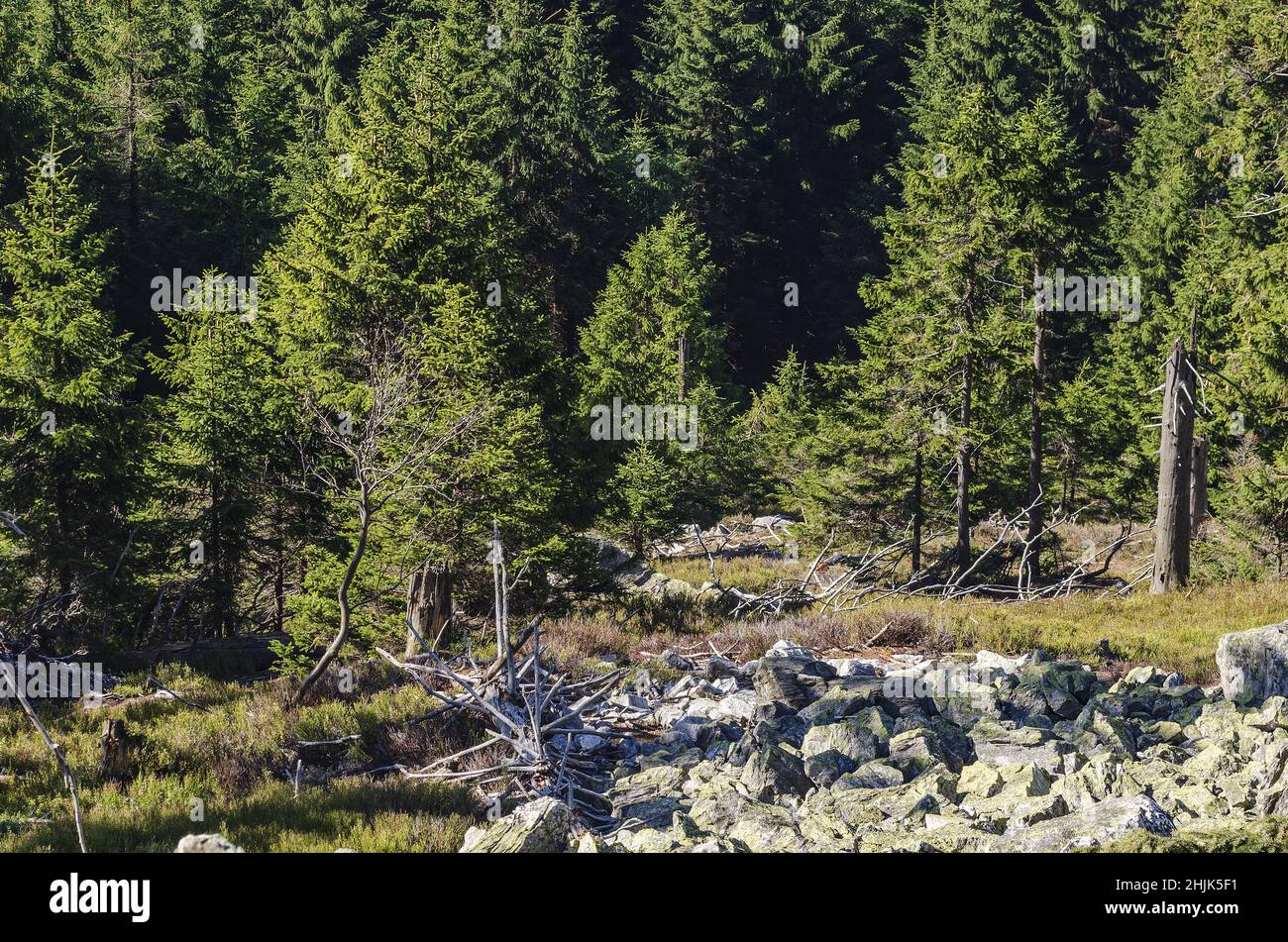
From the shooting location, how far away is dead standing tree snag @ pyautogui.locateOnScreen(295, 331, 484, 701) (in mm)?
13586

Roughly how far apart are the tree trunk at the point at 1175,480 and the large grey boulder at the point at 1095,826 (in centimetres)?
1394

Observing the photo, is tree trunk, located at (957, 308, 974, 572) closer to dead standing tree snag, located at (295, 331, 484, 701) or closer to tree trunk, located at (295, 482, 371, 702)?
dead standing tree snag, located at (295, 331, 484, 701)

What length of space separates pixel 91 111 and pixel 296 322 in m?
25.3

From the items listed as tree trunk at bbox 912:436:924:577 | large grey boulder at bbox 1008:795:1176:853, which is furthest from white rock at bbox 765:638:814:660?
tree trunk at bbox 912:436:924:577

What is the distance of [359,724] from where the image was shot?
11469 mm

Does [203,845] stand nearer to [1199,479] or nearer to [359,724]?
[359,724]

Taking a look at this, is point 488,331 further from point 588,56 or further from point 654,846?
point 588,56

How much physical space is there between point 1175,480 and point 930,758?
43.9ft

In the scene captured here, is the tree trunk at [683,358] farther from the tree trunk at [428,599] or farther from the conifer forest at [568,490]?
the tree trunk at [428,599]

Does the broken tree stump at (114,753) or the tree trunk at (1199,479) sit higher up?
the tree trunk at (1199,479)

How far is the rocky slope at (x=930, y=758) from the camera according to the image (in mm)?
7664

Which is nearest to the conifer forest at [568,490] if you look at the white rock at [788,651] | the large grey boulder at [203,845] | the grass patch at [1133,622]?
the large grey boulder at [203,845]

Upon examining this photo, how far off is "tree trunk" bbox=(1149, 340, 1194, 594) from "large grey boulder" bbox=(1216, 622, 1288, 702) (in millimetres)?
9118

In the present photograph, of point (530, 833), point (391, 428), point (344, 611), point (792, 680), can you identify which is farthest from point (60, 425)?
point (530, 833)
